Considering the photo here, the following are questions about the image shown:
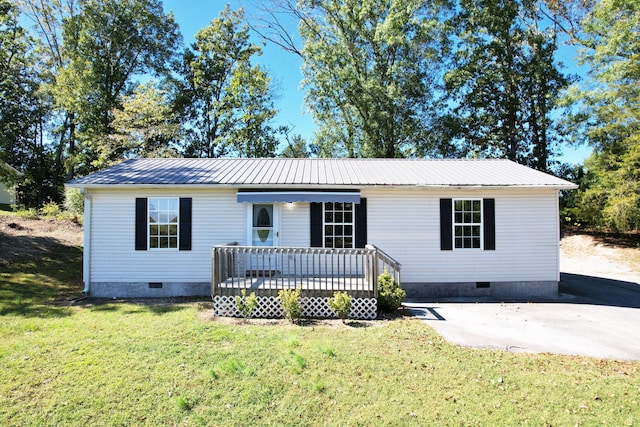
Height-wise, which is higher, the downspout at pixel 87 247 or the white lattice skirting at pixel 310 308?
the downspout at pixel 87 247

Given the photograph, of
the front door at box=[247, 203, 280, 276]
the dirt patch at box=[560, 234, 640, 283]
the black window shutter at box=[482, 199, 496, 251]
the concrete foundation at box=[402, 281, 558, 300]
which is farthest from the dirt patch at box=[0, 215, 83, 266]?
the dirt patch at box=[560, 234, 640, 283]

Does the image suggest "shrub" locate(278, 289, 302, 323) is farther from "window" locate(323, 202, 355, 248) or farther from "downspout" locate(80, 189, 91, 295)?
"downspout" locate(80, 189, 91, 295)

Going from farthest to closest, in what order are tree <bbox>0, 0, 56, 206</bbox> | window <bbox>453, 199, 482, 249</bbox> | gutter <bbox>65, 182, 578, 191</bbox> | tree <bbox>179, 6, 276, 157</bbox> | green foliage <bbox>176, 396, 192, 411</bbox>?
tree <bbox>0, 0, 56, 206</bbox> < tree <bbox>179, 6, 276, 157</bbox> < window <bbox>453, 199, 482, 249</bbox> < gutter <bbox>65, 182, 578, 191</bbox> < green foliage <bbox>176, 396, 192, 411</bbox>

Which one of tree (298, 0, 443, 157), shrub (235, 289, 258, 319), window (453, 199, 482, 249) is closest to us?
shrub (235, 289, 258, 319)

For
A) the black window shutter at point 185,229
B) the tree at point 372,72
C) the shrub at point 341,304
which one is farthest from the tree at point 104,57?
the shrub at point 341,304

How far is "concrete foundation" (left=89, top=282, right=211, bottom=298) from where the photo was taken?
9352mm

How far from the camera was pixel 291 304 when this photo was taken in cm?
698

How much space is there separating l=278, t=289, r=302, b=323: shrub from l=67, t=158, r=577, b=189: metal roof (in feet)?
10.3

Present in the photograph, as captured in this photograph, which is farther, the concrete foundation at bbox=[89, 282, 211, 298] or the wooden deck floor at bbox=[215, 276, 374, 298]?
the concrete foundation at bbox=[89, 282, 211, 298]

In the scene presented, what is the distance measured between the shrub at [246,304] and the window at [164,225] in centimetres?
310

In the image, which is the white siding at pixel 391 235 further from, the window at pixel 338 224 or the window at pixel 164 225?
the window at pixel 338 224

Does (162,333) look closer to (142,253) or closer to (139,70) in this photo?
(142,253)

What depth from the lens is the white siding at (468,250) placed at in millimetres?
9508

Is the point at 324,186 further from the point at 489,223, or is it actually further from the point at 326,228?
the point at 489,223
